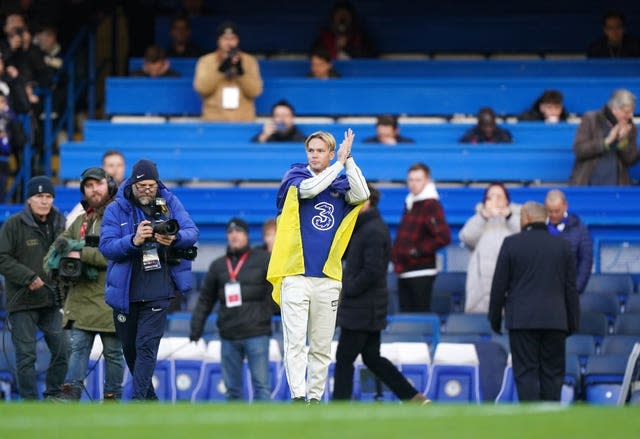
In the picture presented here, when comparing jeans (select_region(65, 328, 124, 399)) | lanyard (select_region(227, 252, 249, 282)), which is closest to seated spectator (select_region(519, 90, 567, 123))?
lanyard (select_region(227, 252, 249, 282))

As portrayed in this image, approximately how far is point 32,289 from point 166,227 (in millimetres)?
2371

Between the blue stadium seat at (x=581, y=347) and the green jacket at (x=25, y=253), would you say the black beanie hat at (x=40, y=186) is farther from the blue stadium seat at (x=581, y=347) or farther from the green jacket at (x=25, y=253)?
the blue stadium seat at (x=581, y=347)

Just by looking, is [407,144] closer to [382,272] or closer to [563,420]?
[382,272]

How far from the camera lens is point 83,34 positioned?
18.5 metres

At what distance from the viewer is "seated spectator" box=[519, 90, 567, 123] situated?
17.1 m

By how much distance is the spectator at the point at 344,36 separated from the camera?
18.4 meters

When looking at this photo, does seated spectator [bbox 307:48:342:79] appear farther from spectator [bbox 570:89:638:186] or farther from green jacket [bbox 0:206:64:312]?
green jacket [bbox 0:206:64:312]

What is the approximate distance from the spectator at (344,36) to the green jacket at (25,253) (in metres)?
7.04

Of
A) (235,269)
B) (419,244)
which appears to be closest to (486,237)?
(419,244)

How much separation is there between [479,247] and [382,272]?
2.19 metres

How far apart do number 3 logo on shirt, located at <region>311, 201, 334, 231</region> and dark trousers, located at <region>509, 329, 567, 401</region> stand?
2.06 meters

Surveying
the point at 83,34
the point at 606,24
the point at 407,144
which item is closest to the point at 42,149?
the point at 83,34

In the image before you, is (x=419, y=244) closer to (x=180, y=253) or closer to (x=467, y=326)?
(x=467, y=326)

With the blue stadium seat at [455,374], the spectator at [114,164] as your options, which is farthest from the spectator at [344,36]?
the blue stadium seat at [455,374]
